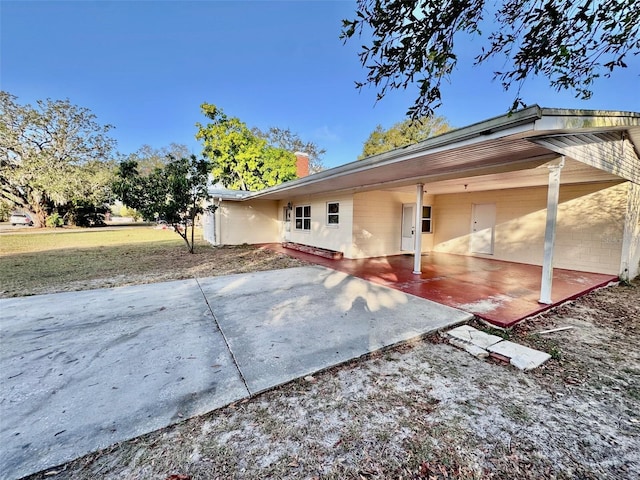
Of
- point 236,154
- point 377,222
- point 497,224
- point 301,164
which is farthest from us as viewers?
point 301,164

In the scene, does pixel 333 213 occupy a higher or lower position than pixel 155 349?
higher

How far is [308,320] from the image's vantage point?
3785mm

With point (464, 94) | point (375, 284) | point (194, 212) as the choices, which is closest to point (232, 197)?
point (194, 212)

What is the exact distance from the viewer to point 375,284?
580 centimetres

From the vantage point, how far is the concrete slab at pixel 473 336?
3133mm

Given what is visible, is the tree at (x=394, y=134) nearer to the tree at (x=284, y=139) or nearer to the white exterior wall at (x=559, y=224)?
the tree at (x=284, y=139)

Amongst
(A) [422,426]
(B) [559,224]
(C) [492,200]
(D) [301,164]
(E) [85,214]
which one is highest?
(D) [301,164]

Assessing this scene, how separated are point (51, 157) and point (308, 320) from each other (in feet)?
97.2

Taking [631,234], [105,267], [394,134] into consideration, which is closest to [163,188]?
[105,267]

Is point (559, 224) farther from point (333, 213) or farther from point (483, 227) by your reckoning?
point (333, 213)

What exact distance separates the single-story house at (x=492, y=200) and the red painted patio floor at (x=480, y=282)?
51cm

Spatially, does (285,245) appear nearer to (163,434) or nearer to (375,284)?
(375,284)

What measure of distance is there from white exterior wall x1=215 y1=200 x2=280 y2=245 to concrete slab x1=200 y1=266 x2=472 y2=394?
277 inches

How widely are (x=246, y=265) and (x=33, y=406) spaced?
5.94 meters
